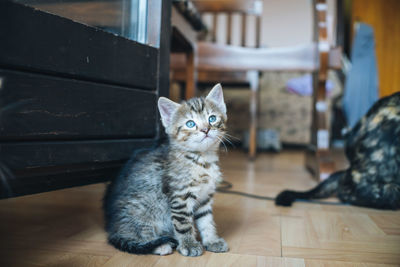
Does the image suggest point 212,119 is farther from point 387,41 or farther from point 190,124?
point 387,41

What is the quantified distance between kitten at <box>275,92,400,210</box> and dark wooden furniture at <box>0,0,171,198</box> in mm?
718

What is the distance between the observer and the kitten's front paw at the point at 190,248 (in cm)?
81

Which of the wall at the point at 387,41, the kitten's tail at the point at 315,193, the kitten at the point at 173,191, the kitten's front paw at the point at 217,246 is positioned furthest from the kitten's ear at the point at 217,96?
the wall at the point at 387,41

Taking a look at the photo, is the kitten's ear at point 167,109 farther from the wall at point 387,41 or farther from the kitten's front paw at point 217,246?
the wall at point 387,41

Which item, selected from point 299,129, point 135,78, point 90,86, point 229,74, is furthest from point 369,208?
point 299,129

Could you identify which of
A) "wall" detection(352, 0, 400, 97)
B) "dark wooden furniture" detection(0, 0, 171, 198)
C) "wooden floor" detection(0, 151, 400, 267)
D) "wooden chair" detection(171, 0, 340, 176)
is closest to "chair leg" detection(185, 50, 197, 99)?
"wooden chair" detection(171, 0, 340, 176)

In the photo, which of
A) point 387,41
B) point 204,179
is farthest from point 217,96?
point 387,41

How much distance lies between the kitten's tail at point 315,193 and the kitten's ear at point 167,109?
2.02 ft

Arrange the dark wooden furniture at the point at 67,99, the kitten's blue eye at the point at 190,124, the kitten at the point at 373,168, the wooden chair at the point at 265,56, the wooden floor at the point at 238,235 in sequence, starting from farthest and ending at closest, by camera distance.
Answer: the wooden chair at the point at 265,56 → the kitten at the point at 373,168 → the kitten's blue eye at the point at 190,124 → the wooden floor at the point at 238,235 → the dark wooden furniture at the point at 67,99

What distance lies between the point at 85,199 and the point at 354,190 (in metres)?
1.14

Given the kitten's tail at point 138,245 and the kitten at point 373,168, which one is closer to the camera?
the kitten's tail at point 138,245

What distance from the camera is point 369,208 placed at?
127 centimetres

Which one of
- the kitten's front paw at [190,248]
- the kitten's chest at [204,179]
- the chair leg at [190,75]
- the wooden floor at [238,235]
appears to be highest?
the chair leg at [190,75]

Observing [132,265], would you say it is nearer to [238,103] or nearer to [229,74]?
Answer: [229,74]
